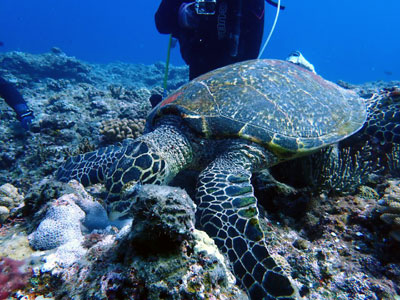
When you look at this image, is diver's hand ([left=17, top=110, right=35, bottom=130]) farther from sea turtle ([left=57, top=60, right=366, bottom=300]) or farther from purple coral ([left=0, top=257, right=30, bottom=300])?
purple coral ([left=0, top=257, right=30, bottom=300])

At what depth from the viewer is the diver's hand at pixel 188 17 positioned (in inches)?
185

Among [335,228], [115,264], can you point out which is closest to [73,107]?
[115,264]

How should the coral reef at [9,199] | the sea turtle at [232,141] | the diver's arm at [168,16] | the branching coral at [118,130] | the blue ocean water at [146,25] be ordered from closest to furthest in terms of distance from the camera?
the sea turtle at [232,141] < the coral reef at [9,199] < the branching coral at [118,130] < the diver's arm at [168,16] < the blue ocean water at [146,25]

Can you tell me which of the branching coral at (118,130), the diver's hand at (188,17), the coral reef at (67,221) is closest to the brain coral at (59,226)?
the coral reef at (67,221)

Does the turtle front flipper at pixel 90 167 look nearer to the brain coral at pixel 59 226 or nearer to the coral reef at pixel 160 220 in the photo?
the brain coral at pixel 59 226

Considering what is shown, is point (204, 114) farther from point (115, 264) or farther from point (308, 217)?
point (115, 264)

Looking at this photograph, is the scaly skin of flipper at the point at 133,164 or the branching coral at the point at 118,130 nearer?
the scaly skin of flipper at the point at 133,164

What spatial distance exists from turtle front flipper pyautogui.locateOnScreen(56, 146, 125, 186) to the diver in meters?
3.23

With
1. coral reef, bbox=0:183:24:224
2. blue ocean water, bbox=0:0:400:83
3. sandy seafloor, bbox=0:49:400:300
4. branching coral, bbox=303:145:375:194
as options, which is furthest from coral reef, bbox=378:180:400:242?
blue ocean water, bbox=0:0:400:83

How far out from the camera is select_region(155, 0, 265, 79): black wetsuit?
4.82 meters

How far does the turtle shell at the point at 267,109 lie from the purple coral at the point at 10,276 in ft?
7.10

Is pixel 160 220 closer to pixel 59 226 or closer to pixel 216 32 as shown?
pixel 59 226

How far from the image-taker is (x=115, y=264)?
1162 mm

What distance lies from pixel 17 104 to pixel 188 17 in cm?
511
